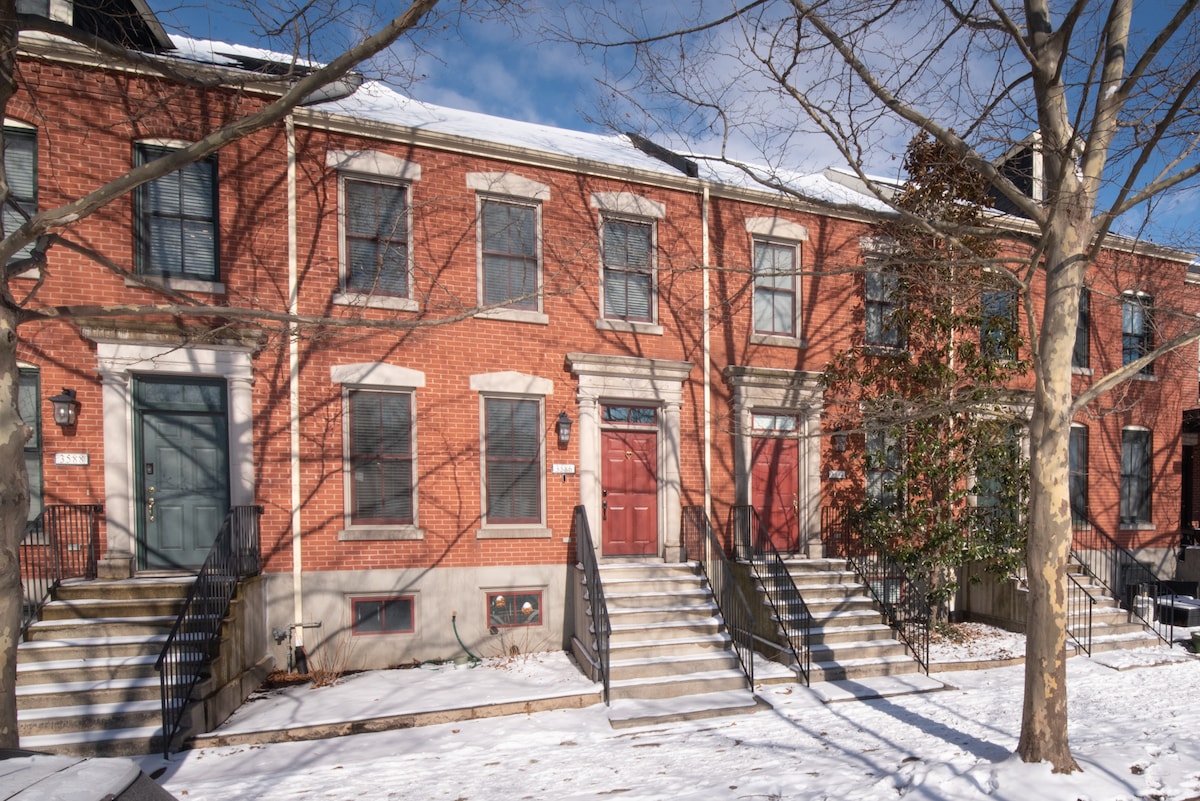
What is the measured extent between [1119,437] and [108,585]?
17489 mm

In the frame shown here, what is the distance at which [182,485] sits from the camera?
9.12 meters

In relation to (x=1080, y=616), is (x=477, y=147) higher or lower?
higher

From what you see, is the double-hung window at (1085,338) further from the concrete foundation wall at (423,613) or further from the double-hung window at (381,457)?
the double-hung window at (381,457)

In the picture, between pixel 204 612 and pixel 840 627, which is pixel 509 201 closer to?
pixel 204 612

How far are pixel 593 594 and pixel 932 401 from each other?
5552 millimetres

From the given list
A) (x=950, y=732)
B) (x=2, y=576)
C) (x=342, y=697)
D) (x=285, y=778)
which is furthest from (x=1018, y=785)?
(x=2, y=576)

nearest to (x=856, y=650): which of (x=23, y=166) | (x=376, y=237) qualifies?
(x=376, y=237)

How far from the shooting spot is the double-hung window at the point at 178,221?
908cm

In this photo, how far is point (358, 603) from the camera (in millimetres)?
9531

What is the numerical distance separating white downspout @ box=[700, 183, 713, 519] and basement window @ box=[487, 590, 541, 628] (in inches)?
120

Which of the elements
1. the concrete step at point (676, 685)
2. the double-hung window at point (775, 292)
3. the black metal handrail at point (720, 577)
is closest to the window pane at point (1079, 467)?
the double-hung window at point (775, 292)

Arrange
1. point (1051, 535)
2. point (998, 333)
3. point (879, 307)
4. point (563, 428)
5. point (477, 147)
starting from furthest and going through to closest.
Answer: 1. point (879, 307)
2. point (998, 333)
3. point (563, 428)
4. point (477, 147)
5. point (1051, 535)

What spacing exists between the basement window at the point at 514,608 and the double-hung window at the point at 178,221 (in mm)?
5768

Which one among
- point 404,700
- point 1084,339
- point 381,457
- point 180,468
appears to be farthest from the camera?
point 1084,339
